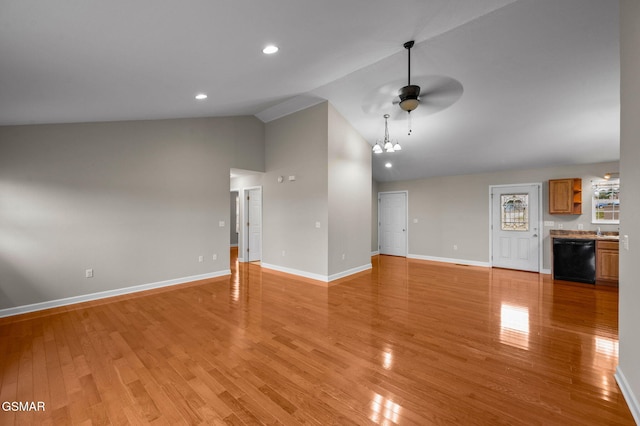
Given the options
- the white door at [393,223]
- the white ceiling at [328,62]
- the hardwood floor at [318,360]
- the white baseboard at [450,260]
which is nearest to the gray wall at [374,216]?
the white door at [393,223]

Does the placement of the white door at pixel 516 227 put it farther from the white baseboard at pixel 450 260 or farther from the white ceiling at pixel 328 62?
the white ceiling at pixel 328 62

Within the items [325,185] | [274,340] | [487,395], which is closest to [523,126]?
[325,185]

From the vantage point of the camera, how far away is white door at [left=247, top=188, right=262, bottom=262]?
6.98 meters

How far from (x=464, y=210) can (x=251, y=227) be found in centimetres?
557

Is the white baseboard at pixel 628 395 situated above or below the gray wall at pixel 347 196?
below

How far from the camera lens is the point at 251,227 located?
7.18 m

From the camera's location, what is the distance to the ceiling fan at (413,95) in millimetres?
3555

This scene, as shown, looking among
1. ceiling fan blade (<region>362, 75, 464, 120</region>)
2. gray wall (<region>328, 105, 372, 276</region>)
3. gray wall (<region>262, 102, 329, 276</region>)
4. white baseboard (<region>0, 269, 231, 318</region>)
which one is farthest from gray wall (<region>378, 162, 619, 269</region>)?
white baseboard (<region>0, 269, 231, 318</region>)

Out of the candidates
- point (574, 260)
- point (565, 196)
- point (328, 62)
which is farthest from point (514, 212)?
point (328, 62)

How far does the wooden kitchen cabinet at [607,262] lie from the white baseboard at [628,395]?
13.2 ft

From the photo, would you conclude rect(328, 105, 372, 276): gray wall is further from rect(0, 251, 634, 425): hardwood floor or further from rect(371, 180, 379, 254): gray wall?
rect(371, 180, 379, 254): gray wall

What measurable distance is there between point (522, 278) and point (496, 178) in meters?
2.41

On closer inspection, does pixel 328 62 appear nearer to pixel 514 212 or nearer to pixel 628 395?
pixel 628 395

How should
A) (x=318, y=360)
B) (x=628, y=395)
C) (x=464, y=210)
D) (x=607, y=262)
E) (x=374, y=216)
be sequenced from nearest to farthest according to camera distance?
1. (x=628, y=395)
2. (x=318, y=360)
3. (x=607, y=262)
4. (x=464, y=210)
5. (x=374, y=216)
